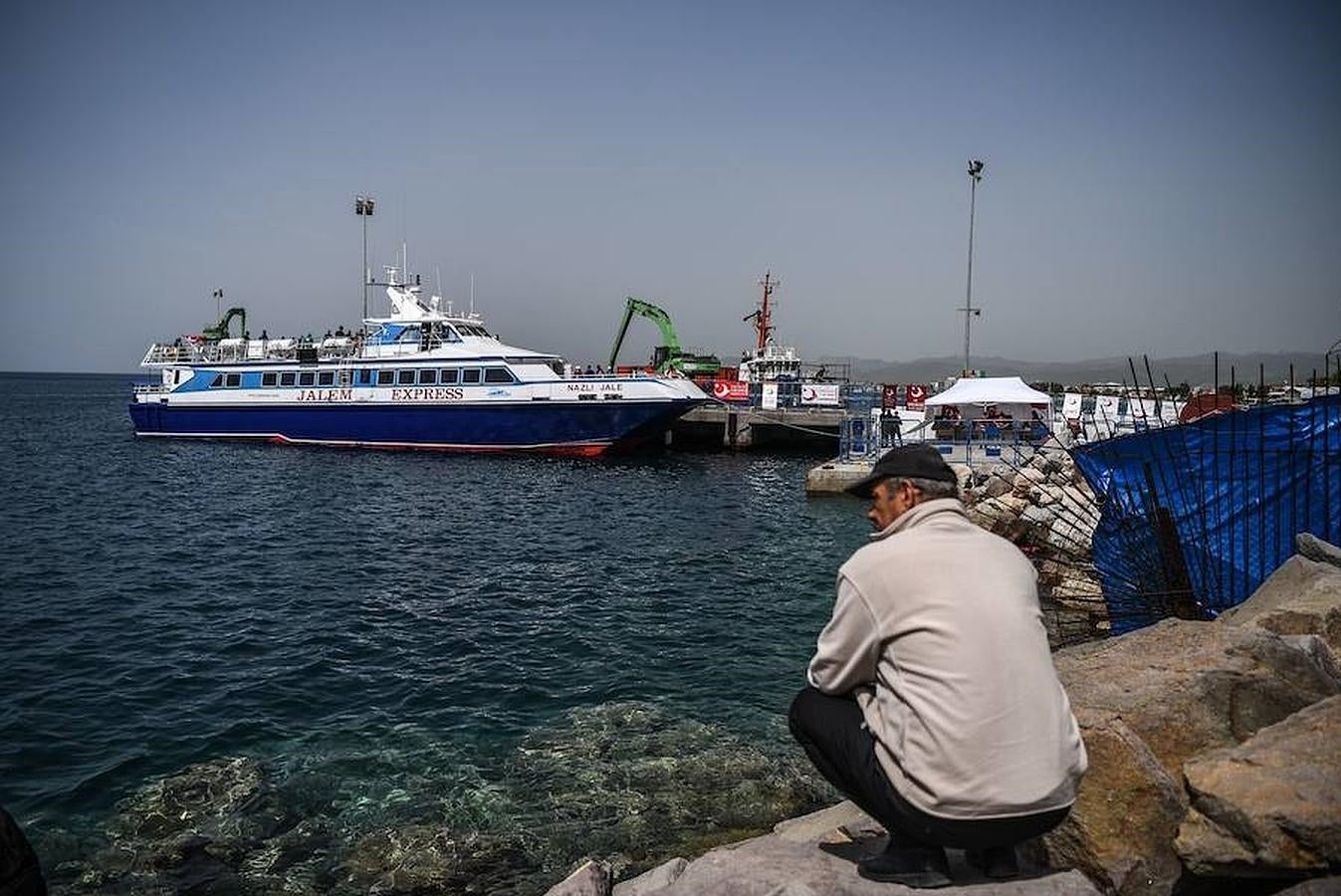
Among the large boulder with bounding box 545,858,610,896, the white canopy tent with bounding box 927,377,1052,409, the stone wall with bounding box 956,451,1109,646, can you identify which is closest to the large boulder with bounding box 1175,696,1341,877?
the large boulder with bounding box 545,858,610,896

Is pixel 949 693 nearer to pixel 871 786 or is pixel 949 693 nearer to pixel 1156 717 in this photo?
pixel 871 786

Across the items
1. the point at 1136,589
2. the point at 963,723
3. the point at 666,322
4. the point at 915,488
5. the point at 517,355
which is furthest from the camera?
the point at 666,322

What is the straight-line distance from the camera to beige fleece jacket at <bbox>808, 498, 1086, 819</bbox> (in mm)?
2723

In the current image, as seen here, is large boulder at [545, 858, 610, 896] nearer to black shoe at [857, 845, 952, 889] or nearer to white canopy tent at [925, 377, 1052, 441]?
black shoe at [857, 845, 952, 889]

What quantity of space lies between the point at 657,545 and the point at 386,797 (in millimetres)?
11440

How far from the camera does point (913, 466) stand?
10.5 ft

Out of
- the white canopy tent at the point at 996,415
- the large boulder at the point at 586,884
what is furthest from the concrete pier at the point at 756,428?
the large boulder at the point at 586,884

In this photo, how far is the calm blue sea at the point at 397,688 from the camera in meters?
6.66

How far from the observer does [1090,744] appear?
3924 mm

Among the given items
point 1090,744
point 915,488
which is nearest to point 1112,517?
point 1090,744

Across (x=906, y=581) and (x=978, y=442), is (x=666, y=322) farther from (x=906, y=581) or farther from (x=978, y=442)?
(x=906, y=581)

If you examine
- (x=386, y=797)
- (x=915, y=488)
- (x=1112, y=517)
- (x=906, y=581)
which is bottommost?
(x=386, y=797)

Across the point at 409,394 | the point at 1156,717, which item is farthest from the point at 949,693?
the point at 409,394

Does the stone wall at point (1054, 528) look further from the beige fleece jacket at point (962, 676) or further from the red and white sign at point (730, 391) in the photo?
the red and white sign at point (730, 391)
